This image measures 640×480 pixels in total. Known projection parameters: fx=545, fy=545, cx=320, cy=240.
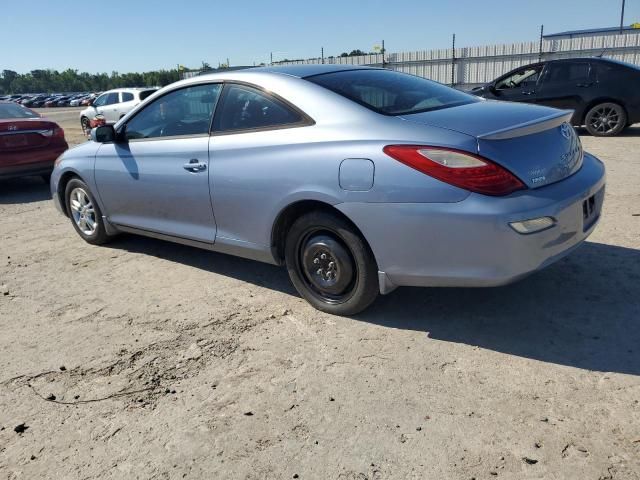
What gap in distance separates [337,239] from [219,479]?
161cm

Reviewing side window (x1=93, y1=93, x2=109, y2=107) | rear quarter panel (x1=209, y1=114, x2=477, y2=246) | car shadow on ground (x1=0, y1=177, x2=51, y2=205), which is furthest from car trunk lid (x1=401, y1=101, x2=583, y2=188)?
side window (x1=93, y1=93, x2=109, y2=107)

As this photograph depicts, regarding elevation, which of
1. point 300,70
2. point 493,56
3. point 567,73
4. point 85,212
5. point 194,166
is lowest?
point 85,212

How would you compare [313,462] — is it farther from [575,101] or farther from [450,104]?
[575,101]

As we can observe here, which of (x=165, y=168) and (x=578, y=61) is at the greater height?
(x=578, y=61)

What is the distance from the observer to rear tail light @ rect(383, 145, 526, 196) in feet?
9.17

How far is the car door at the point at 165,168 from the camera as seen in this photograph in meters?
4.05

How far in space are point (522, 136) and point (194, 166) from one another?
228 cm

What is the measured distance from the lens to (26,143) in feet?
27.7

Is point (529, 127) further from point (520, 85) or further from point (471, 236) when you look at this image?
point (520, 85)

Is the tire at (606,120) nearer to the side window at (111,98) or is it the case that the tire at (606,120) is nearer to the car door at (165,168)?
the car door at (165,168)

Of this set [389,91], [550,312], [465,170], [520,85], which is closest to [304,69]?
[389,91]

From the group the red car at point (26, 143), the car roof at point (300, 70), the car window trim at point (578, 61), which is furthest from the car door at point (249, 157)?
the car window trim at point (578, 61)

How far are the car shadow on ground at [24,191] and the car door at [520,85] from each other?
9040 mm

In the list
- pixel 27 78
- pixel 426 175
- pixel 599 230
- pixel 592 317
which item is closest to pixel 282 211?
pixel 426 175
